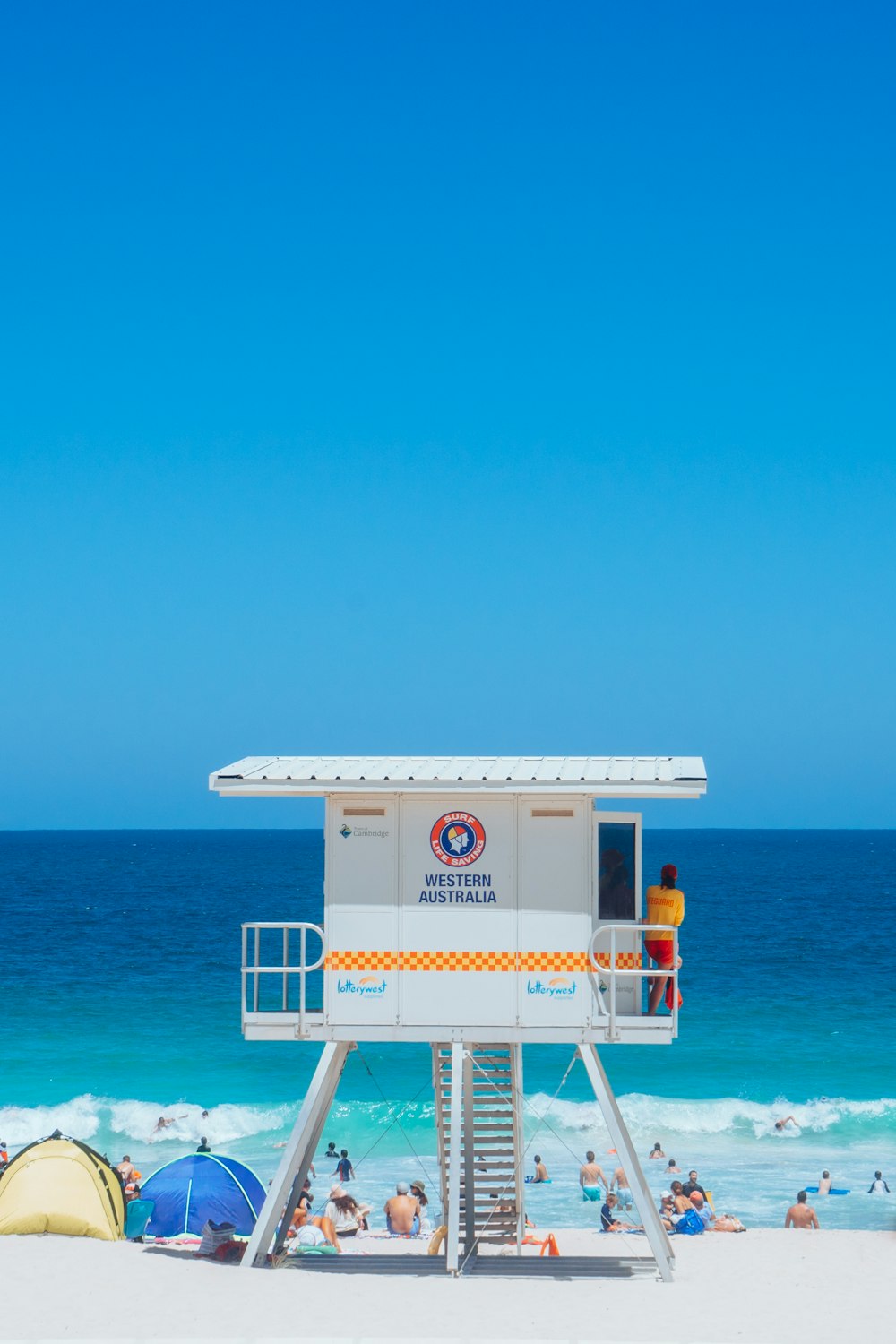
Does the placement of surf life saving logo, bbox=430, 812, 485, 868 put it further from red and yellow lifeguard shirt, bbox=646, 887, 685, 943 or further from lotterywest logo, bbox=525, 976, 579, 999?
red and yellow lifeguard shirt, bbox=646, 887, 685, 943

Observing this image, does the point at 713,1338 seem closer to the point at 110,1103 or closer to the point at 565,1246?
the point at 565,1246

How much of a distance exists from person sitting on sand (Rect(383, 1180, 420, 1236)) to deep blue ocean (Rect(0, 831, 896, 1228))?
3.21 m

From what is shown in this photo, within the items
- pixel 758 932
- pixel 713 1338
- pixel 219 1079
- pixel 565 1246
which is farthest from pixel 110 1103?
pixel 758 932

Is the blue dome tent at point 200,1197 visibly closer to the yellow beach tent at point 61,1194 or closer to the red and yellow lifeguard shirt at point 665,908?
the yellow beach tent at point 61,1194

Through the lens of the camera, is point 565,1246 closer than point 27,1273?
No

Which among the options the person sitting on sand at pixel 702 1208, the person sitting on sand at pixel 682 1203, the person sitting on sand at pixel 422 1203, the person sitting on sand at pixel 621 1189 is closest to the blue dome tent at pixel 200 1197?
the person sitting on sand at pixel 422 1203

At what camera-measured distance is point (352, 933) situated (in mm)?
16812

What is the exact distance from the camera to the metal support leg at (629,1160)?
1673cm

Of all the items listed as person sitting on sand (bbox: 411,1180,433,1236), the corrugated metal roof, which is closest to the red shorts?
the corrugated metal roof

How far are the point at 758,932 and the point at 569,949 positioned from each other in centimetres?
6773

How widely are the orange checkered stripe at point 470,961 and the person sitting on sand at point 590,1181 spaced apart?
44.5 ft

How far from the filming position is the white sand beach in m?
14.5

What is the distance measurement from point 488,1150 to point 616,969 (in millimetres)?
4823

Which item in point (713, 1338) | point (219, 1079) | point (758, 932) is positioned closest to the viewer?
point (713, 1338)
